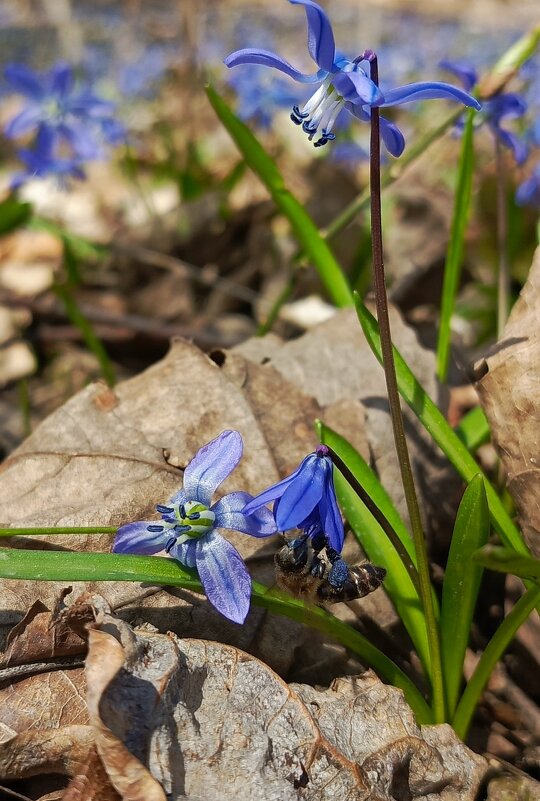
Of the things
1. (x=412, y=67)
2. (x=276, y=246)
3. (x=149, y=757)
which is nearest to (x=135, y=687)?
(x=149, y=757)

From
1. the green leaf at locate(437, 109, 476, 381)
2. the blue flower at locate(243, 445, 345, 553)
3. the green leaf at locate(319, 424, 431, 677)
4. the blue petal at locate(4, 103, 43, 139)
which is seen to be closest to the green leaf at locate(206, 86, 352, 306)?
the green leaf at locate(437, 109, 476, 381)

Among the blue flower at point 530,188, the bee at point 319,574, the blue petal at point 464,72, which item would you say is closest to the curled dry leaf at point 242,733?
the bee at point 319,574

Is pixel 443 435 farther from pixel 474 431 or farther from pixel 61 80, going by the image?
pixel 61 80

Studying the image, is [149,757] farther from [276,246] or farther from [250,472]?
[276,246]

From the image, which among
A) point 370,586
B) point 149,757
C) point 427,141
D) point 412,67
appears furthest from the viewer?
point 412,67

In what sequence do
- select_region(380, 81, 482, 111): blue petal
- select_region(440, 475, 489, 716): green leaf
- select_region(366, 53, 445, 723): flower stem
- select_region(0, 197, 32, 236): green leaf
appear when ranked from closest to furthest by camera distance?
select_region(380, 81, 482, 111): blue petal → select_region(366, 53, 445, 723): flower stem → select_region(440, 475, 489, 716): green leaf → select_region(0, 197, 32, 236): green leaf

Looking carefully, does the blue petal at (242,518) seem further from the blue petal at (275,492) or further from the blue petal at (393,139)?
the blue petal at (393,139)

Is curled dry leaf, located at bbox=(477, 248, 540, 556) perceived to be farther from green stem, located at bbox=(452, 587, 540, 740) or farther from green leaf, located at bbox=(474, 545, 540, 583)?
green leaf, located at bbox=(474, 545, 540, 583)
